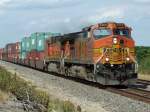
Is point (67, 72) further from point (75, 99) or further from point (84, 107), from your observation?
point (84, 107)

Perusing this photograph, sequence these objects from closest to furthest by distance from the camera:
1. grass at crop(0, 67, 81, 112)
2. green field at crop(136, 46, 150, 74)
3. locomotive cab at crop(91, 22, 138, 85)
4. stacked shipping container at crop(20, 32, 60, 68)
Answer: grass at crop(0, 67, 81, 112) < locomotive cab at crop(91, 22, 138, 85) < green field at crop(136, 46, 150, 74) < stacked shipping container at crop(20, 32, 60, 68)

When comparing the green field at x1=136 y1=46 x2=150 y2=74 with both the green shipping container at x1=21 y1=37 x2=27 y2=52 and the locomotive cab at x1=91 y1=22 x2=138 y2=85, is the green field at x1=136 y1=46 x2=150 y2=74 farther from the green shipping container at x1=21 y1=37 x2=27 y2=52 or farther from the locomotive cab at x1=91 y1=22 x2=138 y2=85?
the green shipping container at x1=21 y1=37 x2=27 y2=52

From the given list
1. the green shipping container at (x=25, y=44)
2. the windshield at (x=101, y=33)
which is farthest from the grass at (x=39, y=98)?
the green shipping container at (x=25, y=44)

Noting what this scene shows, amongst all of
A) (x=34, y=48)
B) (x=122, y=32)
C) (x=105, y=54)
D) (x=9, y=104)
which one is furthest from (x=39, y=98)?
(x=34, y=48)

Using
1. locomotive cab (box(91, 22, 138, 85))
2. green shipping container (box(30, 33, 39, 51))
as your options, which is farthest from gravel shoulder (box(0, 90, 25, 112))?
green shipping container (box(30, 33, 39, 51))

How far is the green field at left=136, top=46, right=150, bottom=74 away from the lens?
4146 cm

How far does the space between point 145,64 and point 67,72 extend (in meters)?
13.0

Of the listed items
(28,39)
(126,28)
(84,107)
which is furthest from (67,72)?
(28,39)

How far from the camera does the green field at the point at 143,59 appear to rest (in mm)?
41456

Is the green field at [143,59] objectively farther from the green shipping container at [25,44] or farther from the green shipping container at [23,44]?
the green shipping container at [23,44]

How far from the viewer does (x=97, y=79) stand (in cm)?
2469

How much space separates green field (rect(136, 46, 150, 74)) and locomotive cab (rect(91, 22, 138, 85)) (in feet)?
48.1

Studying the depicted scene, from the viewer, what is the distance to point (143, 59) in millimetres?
47844

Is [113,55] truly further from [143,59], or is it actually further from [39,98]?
[143,59]
